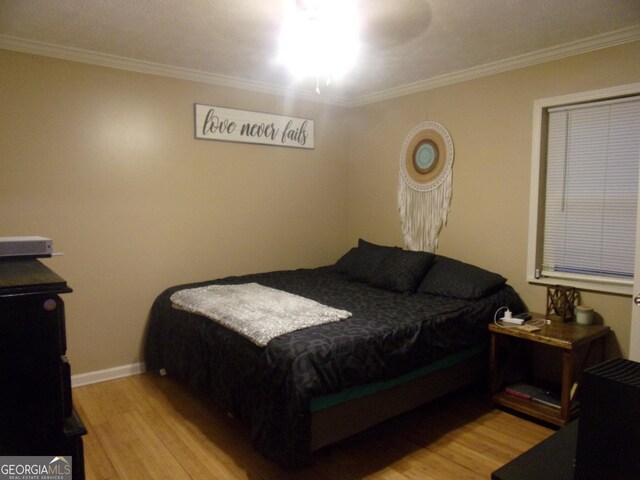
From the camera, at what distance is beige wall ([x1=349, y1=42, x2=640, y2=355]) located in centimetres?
286

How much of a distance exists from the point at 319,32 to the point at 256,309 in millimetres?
1603

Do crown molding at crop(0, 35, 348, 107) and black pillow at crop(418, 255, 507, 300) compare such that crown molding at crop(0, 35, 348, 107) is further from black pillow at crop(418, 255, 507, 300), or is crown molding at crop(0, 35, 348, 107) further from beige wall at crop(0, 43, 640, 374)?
black pillow at crop(418, 255, 507, 300)

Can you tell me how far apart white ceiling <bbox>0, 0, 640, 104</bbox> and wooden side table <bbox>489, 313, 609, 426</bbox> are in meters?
1.79

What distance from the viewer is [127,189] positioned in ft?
10.9

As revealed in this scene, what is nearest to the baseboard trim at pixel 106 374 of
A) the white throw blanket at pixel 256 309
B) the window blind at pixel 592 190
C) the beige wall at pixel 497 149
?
the white throw blanket at pixel 256 309

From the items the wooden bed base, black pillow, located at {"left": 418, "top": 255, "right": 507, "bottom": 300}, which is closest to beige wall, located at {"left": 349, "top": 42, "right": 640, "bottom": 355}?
black pillow, located at {"left": 418, "top": 255, "right": 507, "bottom": 300}

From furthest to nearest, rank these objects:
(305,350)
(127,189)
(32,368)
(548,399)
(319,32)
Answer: (127,189), (548,399), (319,32), (305,350), (32,368)

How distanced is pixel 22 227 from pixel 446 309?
2817 mm

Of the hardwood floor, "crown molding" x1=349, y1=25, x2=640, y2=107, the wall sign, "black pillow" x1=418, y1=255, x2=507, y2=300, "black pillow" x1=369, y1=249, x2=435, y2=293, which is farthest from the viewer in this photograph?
the wall sign

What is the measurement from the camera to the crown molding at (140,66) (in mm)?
2869

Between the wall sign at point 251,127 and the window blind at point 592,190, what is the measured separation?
6.85ft

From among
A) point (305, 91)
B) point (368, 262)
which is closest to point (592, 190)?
point (368, 262)

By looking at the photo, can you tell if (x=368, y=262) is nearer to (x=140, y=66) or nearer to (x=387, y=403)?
(x=387, y=403)

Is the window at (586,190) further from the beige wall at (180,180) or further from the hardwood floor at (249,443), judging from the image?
the hardwood floor at (249,443)
